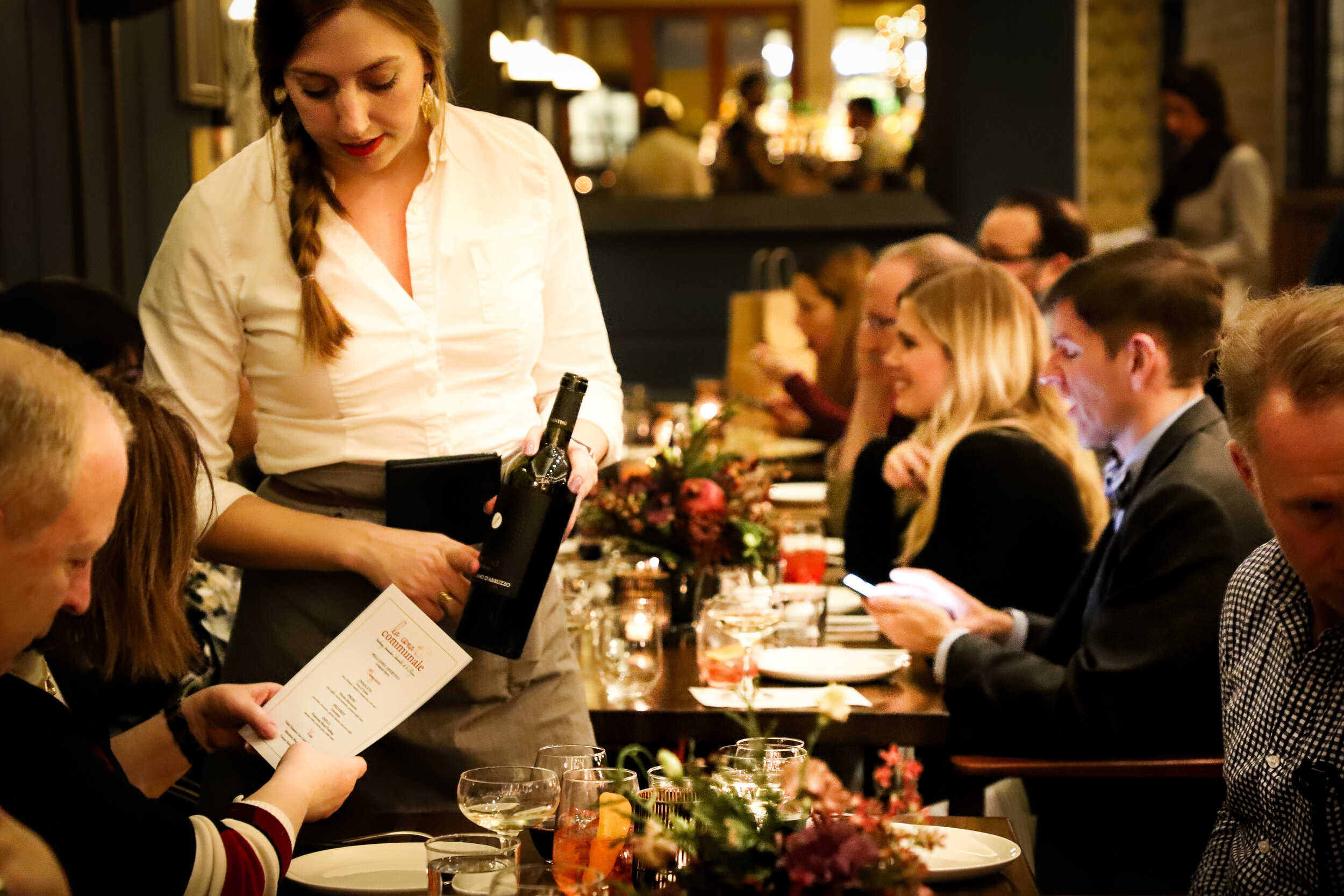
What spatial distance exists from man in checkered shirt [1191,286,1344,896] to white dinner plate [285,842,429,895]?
917mm

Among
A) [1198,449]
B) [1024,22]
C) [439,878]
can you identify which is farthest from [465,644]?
[1024,22]

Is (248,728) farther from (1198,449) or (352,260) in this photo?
(1198,449)

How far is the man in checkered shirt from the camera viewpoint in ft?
4.90

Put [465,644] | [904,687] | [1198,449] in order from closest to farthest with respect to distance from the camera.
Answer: [465,644] → [1198,449] → [904,687]

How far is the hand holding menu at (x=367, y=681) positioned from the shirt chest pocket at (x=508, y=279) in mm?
403

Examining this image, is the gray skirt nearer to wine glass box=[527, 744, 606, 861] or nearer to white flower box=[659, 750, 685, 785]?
wine glass box=[527, 744, 606, 861]

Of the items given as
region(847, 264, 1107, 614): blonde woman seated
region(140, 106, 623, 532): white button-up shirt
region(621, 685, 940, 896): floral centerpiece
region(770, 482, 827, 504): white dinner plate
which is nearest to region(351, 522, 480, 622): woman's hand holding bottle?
region(140, 106, 623, 532): white button-up shirt

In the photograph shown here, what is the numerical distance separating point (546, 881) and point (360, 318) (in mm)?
880

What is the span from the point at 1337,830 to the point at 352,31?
4.60 feet

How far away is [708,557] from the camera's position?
120 inches

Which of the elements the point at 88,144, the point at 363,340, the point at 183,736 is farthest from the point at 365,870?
the point at 88,144

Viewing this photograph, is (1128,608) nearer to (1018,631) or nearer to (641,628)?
(1018,631)

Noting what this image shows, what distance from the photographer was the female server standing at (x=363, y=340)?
1.83 metres

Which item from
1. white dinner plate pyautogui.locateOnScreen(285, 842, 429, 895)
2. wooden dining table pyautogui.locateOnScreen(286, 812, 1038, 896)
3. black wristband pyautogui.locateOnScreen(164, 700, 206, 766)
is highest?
black wristband pyautogui.locateOnScreen(164, 700, 206, 766)
